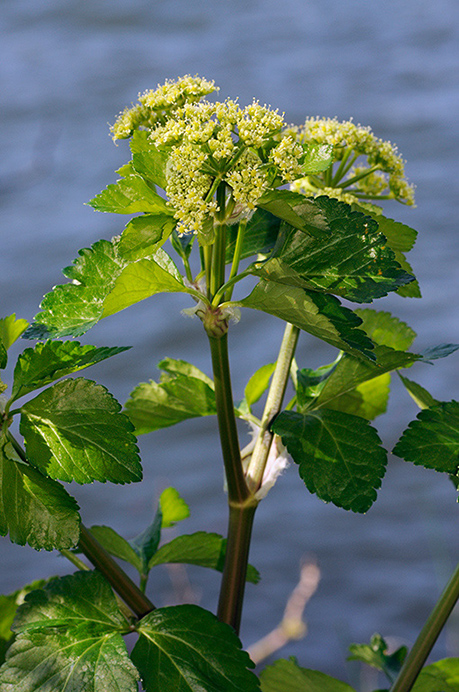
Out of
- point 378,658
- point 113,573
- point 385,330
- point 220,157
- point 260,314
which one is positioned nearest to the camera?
point 220,157

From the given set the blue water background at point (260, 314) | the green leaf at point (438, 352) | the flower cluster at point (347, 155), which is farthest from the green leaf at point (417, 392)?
the blue water background at point (260, 314)

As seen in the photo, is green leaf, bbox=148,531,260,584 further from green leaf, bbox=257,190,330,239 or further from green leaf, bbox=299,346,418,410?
green leaf, bbox=257,190,330,239

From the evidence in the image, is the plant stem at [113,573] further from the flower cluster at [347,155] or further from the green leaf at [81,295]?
the flower cluster at [347,155]

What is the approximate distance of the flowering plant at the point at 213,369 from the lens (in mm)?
361

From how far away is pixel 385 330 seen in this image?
56 centimetres

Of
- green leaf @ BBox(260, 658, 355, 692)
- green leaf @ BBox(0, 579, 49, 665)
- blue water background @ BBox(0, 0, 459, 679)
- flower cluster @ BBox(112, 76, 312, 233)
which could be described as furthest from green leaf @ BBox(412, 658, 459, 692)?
blue water background @ BBox(0, 0, 459, 679)

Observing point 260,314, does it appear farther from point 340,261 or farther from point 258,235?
point 340,261

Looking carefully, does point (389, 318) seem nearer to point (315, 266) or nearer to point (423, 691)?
→ point (315, 266)

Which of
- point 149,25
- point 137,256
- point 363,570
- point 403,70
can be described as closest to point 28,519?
point 137,256

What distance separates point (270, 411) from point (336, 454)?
0.24 feet

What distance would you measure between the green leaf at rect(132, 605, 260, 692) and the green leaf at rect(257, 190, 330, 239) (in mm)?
239

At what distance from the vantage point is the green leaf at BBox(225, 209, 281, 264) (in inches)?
18.6

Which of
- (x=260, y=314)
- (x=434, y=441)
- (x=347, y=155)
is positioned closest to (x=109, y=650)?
(x=434, y=441)

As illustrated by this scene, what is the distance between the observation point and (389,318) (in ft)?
1.86
